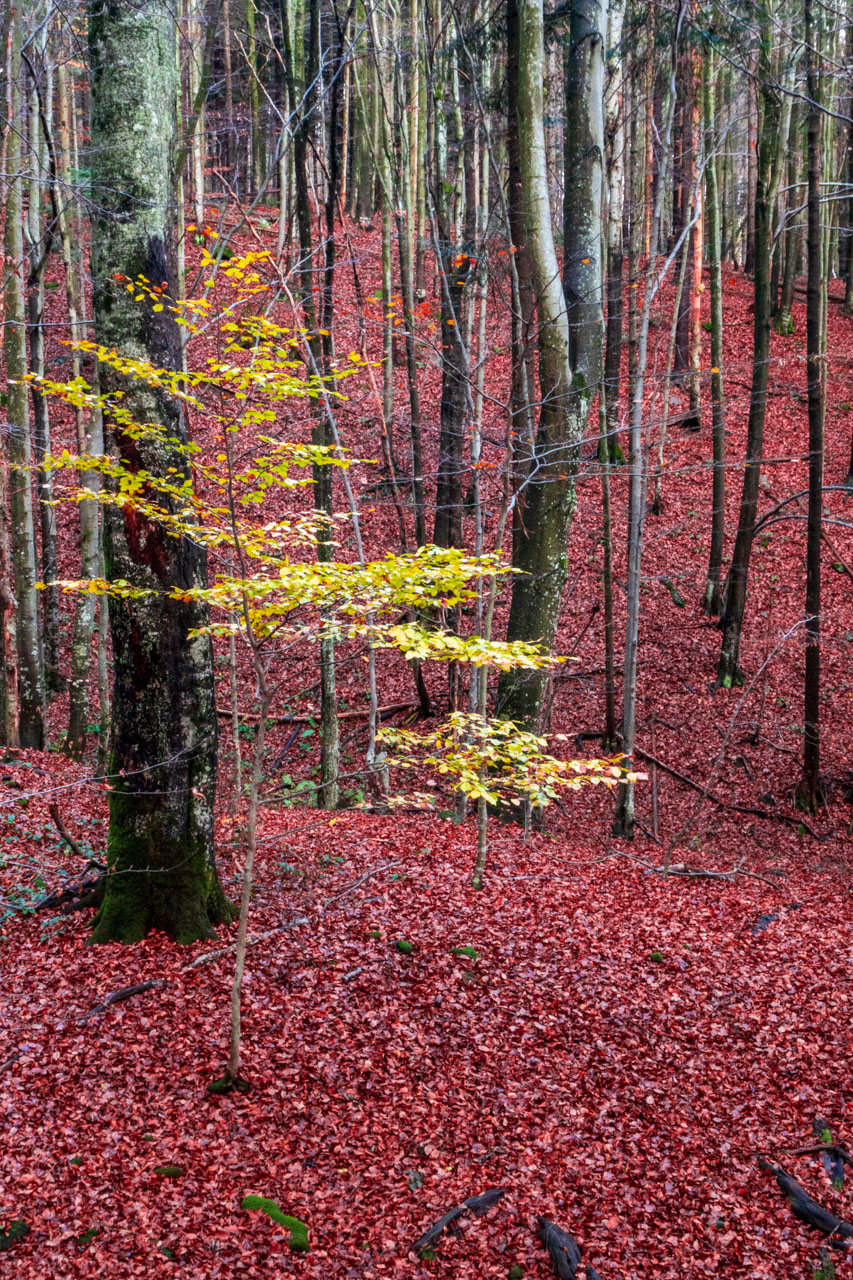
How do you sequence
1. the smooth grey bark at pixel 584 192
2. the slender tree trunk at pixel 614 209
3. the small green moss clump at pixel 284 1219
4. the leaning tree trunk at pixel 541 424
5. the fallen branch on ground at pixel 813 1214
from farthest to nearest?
the slender tree trunk at pixel 614 209 < the smooth grey bark at pixel 584 192 < the leaning tree trunk at pixel 541 424 < the fallen branch on ground at pixel 813 1214 < the small green moss clump at pixel 284 1219

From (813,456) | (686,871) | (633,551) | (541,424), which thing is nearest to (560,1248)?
(686,871)

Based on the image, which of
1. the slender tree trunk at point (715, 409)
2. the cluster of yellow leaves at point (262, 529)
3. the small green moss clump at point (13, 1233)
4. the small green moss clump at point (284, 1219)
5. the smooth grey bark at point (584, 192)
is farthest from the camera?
the slender tree trunk at point (715, 409)

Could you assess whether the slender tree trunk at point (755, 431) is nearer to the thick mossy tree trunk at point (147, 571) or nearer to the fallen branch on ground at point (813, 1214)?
the thick mossy tree trunk at point (147, 571)

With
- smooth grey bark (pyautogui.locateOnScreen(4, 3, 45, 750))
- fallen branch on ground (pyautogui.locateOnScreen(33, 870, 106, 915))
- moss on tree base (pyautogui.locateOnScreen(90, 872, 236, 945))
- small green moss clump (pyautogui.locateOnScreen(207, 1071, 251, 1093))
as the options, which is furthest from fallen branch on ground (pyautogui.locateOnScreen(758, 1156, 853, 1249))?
smooth grey bark (pyautogui.locateOnScreen(4, 3, 45, 750))

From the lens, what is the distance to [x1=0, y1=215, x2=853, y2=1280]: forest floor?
147 inches

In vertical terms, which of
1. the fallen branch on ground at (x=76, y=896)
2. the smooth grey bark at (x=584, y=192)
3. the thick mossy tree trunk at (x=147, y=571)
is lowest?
the fallen branch on ground at (x=76, y=896)

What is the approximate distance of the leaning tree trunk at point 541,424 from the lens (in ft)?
26.8

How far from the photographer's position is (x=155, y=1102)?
424 cm

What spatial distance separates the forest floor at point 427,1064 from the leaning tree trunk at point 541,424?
7.33 feet

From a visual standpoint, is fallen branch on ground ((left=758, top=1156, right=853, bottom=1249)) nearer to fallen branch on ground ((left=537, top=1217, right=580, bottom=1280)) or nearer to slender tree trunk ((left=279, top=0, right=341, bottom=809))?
fallen branch on ground ((left=537, top=1217, right=580, bottom=1280))

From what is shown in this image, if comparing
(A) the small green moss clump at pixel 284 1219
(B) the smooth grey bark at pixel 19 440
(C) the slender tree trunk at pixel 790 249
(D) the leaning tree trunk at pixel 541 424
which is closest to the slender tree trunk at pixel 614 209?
(D) the leaning tree trunk at pixel 541 424

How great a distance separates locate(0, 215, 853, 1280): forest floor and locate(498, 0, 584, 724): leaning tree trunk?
2233mm

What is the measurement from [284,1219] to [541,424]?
7398mm

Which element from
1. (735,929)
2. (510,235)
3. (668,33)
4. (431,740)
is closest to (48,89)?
(510,235)
